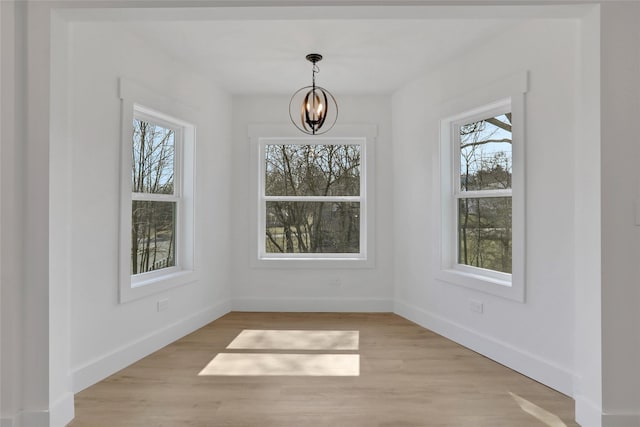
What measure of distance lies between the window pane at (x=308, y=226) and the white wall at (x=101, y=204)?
52.9 inches

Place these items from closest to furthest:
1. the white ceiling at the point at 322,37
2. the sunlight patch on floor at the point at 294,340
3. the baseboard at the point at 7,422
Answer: the baseboard at the point at 7,422, the white ceiling at the point at 322,37, the sunlight patch on floor at the point at 294,340

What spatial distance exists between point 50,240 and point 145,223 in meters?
1.41

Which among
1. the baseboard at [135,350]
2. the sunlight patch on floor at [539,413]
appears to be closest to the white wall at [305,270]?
the baseboard at [135,350]

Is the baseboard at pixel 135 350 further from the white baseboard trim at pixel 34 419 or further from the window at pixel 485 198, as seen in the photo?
the window at pixel 485 198

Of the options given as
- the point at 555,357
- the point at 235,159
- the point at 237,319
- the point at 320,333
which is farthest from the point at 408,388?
the point at 235,159

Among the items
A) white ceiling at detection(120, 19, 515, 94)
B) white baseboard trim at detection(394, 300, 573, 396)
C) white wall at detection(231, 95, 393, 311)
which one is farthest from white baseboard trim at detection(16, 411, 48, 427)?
white baseboard trim at detection(394, 300, 573, 396)

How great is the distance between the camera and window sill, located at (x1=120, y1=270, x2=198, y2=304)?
304 centimetres

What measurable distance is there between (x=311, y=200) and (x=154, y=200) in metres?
1.77

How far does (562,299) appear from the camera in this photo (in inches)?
104

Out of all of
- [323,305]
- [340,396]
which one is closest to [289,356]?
[340,396]

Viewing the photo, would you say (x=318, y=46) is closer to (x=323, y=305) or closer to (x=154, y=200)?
(x=154, y=200)

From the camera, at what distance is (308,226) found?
4801 mm

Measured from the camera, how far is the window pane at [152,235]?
3.38 m

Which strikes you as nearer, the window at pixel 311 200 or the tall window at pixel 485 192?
the tall window at pixel 485 192
